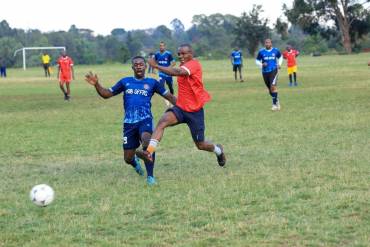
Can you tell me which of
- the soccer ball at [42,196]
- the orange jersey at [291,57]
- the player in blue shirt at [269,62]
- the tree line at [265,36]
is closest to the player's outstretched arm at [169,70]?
the soccer ball at [42,196]

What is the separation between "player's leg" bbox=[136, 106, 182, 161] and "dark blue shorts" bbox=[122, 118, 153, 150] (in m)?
0.18

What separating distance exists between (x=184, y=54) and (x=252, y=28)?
86743 millimetres

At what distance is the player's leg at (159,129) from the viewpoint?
380 inches

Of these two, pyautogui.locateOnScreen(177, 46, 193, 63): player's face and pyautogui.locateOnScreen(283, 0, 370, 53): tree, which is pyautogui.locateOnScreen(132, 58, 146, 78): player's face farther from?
pyautogui.locateOnScreen(283, 0, 370, 53): tree

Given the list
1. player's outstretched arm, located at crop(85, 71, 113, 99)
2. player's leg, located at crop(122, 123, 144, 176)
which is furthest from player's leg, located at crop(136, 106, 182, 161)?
player's outstretched arm, located at crop(85, 71, 113, 99)

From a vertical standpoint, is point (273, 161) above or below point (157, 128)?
below

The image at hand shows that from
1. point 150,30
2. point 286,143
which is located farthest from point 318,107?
point 150,30

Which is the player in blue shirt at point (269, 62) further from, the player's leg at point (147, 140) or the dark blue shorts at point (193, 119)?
the player's leg at point (147, 140)

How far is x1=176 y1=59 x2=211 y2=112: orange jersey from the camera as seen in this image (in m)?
10.3

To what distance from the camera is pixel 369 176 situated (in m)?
9.73

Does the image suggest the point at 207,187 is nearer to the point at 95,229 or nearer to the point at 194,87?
the point at 194,87

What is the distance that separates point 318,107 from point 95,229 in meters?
14.3

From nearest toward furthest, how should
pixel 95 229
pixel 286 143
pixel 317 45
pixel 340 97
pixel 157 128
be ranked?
pixel 95 229 → pixel 157 128 → pixel 286 143 → pixel 340 97 → pixel 317 45

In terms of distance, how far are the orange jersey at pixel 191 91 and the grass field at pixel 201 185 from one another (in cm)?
100
